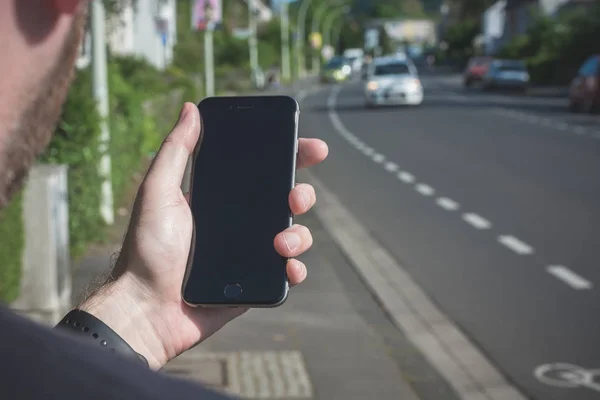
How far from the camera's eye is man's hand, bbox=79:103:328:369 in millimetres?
1731

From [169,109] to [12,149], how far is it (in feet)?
57.5

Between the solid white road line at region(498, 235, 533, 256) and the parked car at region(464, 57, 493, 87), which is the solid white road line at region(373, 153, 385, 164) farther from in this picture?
the parked car at region(464, 57, 493, 87)

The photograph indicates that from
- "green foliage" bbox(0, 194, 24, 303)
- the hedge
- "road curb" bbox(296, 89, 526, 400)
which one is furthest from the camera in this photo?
the hedge

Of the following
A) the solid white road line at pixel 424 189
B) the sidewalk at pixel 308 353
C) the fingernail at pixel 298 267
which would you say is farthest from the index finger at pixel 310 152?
the solid white road line at pixel 424 189

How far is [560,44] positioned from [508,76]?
7.32 m

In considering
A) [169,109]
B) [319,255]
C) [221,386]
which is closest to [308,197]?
[221,386]

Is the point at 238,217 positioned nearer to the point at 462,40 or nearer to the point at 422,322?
the point at 422,322

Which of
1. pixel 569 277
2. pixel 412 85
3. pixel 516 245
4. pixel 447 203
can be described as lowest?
pixel 412 85

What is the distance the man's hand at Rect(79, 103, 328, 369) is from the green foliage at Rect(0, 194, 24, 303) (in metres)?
4.73

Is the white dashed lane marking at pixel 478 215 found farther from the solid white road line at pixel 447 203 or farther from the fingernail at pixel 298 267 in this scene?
A: the fingernail at pixel 298 267

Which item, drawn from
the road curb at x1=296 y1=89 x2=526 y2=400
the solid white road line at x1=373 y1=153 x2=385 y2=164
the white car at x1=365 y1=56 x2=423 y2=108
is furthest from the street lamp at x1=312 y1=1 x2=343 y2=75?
the road curb at x1=296 y1=89 x2=526 y2=400

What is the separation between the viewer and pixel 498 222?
38.4ft

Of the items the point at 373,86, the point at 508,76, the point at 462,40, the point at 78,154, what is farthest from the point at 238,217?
Answer: the point at 462,40

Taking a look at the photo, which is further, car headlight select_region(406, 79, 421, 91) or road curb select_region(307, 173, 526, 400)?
car headlight select_region(406, 79, 421, 91)
